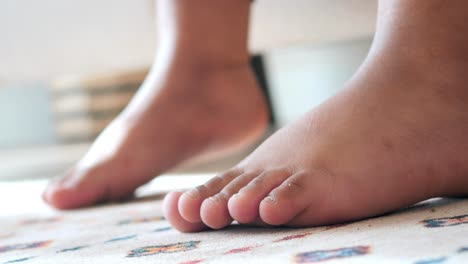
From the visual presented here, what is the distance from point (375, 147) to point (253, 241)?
121 millimetres

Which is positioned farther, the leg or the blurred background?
the blurred background

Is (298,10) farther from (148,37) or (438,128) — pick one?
(438,128)

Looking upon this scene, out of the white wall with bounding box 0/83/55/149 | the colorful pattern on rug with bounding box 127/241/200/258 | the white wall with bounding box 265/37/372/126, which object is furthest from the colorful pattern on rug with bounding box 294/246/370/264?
the white wall with bounding box 0/83/55/149

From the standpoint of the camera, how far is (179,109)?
891 mm

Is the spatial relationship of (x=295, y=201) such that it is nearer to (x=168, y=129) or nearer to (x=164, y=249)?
(x=164, y=249)

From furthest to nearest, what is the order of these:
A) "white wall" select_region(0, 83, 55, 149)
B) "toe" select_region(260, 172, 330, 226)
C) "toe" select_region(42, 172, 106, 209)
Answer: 1. "white wall" select_region(0, 83, 55, 149)
2. "toe" select_region(42, 172, 106, 209)
3. "toe" select_region(260, 172, 330, 226)

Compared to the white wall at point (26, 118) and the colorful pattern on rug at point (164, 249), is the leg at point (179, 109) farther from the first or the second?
the white wall at point (26, 118)

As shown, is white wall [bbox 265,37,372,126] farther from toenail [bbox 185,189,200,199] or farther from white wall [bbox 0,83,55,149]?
white wall [bbox 0,83,55,149]

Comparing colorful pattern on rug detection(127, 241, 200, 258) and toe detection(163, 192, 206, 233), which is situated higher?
→ toe detection(163, 192, 206, 233)

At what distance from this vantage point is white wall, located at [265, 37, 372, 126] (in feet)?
5.66

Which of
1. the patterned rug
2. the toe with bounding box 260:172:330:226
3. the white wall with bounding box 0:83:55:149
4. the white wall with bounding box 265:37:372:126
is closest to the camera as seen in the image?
the patterned rug

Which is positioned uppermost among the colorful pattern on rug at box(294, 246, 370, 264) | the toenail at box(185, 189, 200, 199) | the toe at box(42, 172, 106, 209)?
the toe at box(42, 172, 106, 209)

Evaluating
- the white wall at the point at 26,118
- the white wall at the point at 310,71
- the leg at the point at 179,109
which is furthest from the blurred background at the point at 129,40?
the white wall at the point at 26,118

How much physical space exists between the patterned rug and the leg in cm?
15
